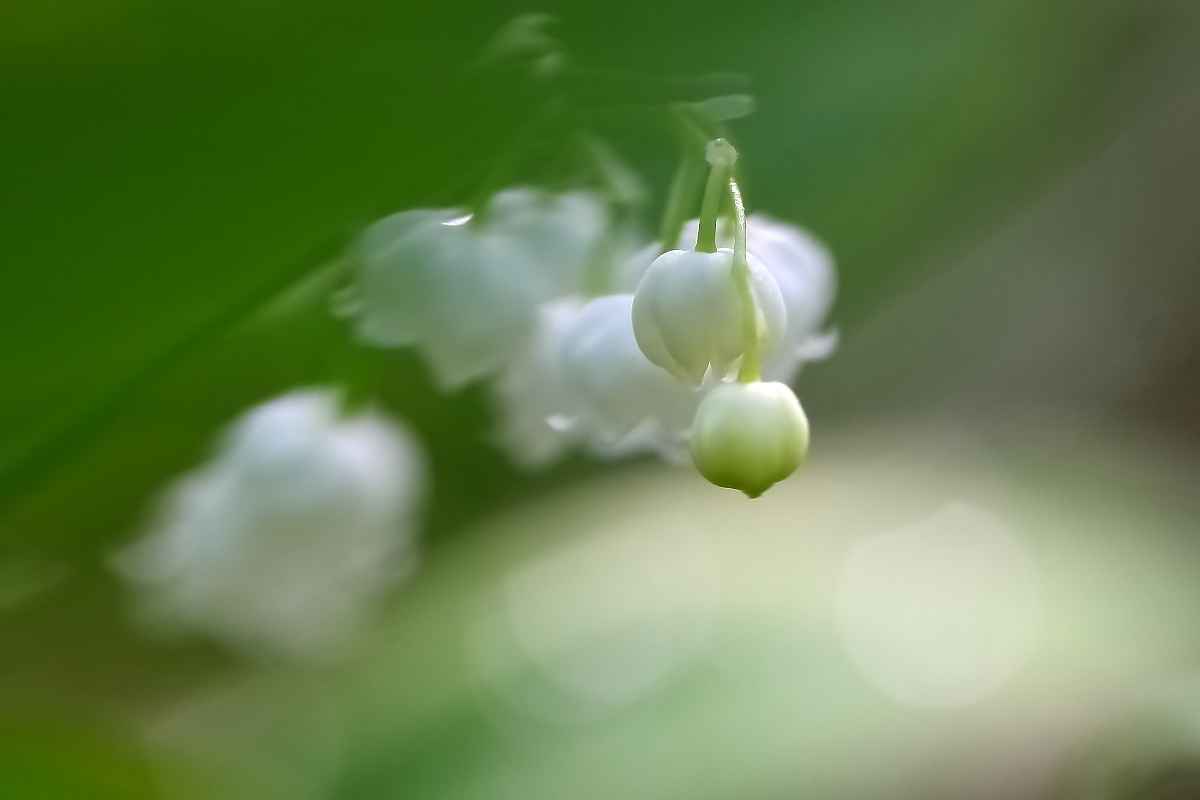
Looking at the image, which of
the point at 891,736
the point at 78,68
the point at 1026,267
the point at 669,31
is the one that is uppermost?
the point at 1026,267

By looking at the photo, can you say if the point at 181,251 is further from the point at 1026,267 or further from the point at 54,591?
the point at 1026,267

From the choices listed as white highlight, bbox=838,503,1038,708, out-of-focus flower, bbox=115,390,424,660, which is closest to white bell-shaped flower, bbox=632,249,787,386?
out-of-focus flower, bbox=115,390,424,660

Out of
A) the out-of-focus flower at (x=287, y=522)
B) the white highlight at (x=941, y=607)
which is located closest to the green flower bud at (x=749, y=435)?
the out-of-focus flower at (x=287, y=522)

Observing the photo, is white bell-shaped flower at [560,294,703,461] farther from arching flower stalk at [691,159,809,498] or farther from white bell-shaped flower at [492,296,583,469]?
arching flower stalk at [691,159,809,498]

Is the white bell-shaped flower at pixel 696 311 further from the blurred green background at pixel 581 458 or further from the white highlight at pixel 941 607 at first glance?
the white highlight at pixel 941 607

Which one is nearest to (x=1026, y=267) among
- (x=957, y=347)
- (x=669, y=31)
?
(x=957, y=347)

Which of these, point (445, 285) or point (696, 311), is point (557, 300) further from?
point (696, 311)
